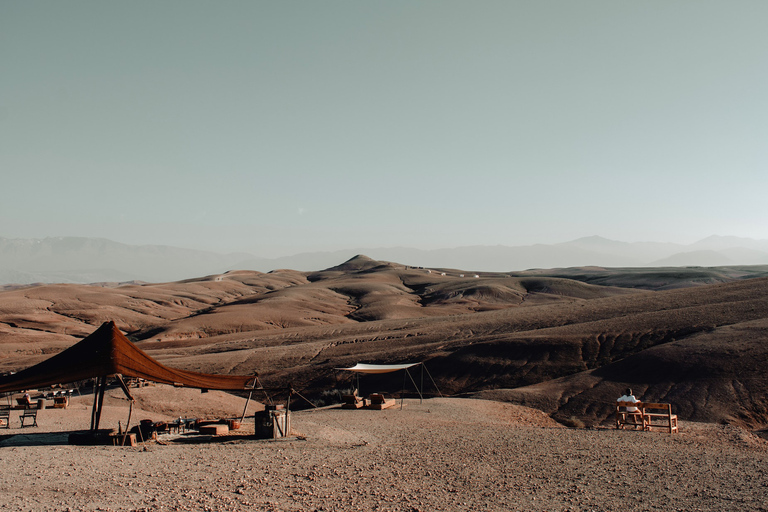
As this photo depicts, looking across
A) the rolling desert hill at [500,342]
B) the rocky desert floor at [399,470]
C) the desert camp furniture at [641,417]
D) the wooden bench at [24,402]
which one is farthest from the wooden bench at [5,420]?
the desert camp furniture at [641,417]

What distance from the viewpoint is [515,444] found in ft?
55.3

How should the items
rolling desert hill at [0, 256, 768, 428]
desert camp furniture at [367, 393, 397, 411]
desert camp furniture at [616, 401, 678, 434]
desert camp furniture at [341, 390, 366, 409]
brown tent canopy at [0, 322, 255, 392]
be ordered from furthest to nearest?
desert camp furniture at [341, 390, 366, 409]
desert camp furniture at [367, 393, 397, 411]
rolling desert hill at [0, 256, 768, 428]
desert camp furniture at [616, 401, 678, 434]
brown tent canopy at [0, 322, 255, 392]

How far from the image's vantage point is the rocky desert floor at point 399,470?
35.5 ft

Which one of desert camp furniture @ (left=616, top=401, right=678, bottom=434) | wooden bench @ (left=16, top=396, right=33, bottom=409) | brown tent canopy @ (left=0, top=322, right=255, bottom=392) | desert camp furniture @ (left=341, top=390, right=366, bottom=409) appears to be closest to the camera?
brown tent canopy @ (left=0, top=322, right=255, bottom=392)

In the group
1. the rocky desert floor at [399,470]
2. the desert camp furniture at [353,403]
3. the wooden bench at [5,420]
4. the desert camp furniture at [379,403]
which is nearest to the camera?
the rocky desert floor at [399,470]

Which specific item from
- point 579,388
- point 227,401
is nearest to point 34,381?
point 227,401

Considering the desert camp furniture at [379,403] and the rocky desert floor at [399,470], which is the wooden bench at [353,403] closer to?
the desert camp furniture at [379,403]

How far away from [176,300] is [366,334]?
6025 centimetres

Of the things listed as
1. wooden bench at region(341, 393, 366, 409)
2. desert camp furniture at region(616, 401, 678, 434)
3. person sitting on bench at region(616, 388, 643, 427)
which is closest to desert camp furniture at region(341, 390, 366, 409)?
wooden bench at region(341, 393, 366, 409)

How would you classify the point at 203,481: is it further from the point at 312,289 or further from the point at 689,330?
the point at 312,289

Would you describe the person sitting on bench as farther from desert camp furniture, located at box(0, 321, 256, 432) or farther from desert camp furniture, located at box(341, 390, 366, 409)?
desert camp furniture, located at box(0, 321, 256, 432)

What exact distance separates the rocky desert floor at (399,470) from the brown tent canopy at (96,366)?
5.91 feet

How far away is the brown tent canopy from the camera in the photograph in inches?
637

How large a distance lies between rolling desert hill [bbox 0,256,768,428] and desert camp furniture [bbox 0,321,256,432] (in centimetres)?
1685
